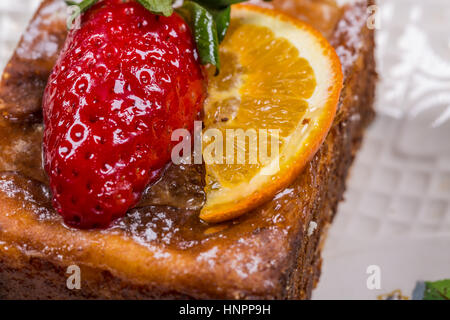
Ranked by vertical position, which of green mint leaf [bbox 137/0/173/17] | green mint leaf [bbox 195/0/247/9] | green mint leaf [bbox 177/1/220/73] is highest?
green mint leaf [bbox 195/0/247/9]

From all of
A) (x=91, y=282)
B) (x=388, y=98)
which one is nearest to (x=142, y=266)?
(x=91, y=282)

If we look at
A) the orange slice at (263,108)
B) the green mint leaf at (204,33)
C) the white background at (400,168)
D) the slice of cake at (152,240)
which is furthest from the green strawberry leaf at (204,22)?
the white background at (400,168)

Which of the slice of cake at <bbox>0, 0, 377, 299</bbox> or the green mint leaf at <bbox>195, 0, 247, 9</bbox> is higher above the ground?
the green mint leaf at <bbox>195, 0, 247, 9</bbox>

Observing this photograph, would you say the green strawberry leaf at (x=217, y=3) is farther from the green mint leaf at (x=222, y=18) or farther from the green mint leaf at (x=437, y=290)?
the green mint leaf at (x=437, y=290)

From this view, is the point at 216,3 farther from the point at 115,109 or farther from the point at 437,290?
the point at 437,290

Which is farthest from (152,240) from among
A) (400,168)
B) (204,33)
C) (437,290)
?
(400,168)

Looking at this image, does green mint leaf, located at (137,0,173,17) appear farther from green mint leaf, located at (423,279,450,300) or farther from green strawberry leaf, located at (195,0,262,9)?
green mint leaf, located at (423,279,450,300)

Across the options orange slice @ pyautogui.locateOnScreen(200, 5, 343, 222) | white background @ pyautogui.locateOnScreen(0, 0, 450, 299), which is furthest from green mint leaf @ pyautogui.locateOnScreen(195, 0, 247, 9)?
white background @ pyautogui.locateOnScreen(0, 0, 450, 299)
